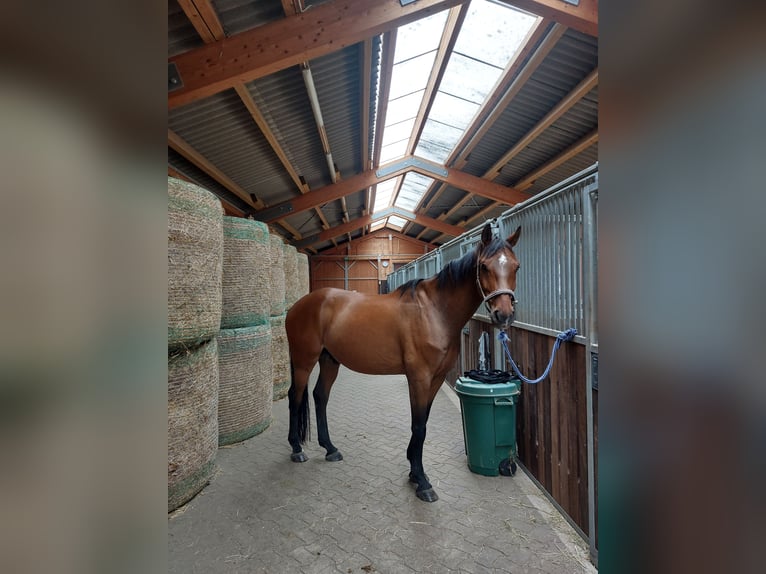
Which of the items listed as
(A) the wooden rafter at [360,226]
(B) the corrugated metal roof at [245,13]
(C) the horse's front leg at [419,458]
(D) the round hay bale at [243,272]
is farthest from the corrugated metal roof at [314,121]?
(A) the wooden rafter at [360,226]

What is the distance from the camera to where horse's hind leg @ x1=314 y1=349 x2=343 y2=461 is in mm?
2546

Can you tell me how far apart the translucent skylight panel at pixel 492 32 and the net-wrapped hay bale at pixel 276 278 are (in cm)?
293

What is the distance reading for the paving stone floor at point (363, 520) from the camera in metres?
1.53

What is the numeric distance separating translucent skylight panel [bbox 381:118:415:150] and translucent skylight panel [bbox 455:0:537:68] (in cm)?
201

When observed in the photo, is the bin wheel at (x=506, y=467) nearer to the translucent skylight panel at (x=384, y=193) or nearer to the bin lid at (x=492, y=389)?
the bin lid at (x=492, y=389)

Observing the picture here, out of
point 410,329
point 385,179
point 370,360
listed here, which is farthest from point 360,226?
point 410,329

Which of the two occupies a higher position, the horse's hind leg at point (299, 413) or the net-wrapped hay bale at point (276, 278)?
the net-wrapped hay bale at point (276, 278)

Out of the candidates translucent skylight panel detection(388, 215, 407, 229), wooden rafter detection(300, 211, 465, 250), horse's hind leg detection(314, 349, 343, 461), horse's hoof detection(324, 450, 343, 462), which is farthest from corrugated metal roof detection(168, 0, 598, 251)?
translucent skylight panel detection(388, 215, 407, 229)

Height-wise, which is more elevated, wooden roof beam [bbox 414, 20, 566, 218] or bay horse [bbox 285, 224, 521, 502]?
wooden roof beam [bbox 414, 20, 566, 218]

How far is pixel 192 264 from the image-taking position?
1941 millimetres

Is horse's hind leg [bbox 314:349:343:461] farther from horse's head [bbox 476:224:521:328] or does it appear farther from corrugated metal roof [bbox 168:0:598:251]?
corrugated metal roof [bbox 168:0:598:251]
